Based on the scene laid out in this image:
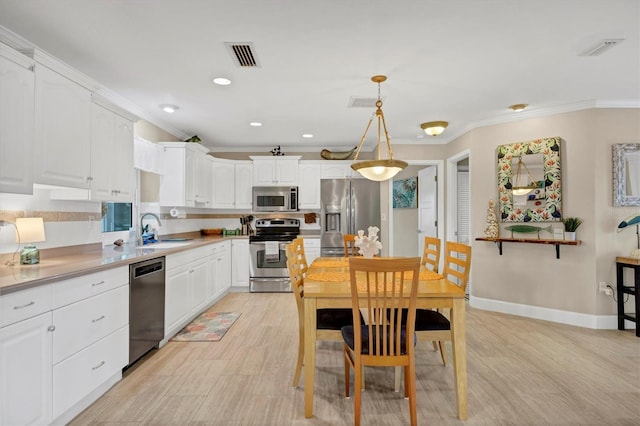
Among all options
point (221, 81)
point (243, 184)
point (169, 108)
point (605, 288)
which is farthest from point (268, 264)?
point (605, 288)

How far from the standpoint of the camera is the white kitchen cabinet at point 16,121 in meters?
2.08

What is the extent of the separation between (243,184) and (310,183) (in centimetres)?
115

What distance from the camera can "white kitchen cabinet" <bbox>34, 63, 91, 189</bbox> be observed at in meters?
2.36

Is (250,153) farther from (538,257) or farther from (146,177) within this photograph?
(538,257)

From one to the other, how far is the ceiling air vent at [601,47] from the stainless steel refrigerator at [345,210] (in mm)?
3328

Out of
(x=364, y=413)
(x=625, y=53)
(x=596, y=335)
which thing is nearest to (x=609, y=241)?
(x=596, y=335)

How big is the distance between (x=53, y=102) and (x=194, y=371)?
223 centimetres

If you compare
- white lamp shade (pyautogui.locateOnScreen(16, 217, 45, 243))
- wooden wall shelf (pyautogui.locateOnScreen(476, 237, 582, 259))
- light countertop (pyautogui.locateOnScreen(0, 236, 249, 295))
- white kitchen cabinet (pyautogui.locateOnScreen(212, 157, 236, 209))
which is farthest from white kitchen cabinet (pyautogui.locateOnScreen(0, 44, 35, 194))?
wooden wall shelf (pyautogui.locateOnScreen(476, 237, 582, 259))

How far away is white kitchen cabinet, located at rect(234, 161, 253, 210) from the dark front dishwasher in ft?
9.36

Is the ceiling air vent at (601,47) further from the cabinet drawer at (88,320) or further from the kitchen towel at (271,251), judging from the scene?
the kitchen towel at (271,251)

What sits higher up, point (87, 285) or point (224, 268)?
point (87, 285)

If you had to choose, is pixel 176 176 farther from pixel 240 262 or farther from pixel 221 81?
pixel 221 81

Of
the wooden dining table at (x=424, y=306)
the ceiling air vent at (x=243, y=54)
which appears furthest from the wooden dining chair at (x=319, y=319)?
the ceiling air vent at (x=243, y=54)

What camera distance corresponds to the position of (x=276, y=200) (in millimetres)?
5945
